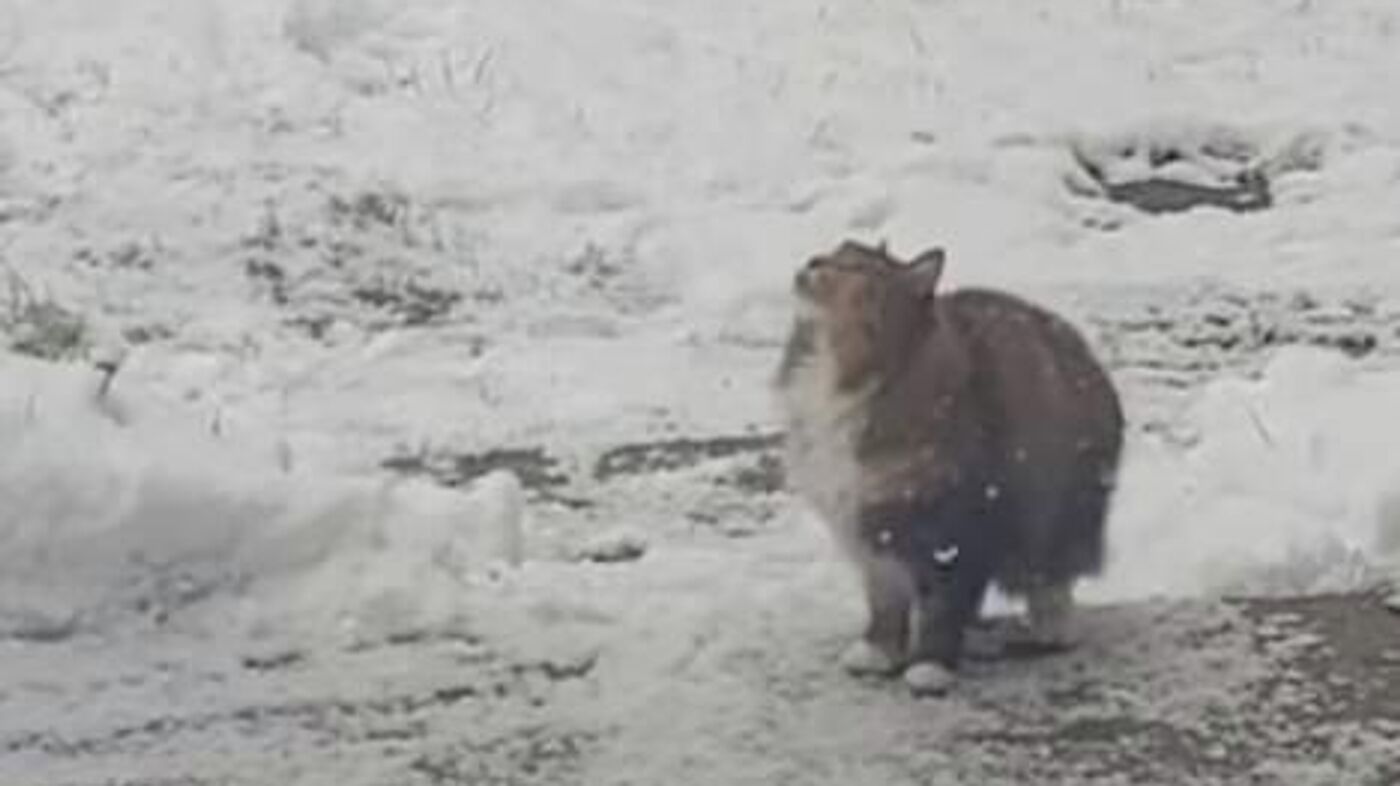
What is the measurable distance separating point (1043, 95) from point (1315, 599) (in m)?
5.06

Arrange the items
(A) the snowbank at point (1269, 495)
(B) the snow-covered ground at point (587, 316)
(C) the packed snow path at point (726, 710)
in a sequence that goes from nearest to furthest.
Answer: (C) the packed snow path at point (726, 710)
(B) the snow-covered ground at point (587, 316)
(A) the snowbank at point (1269, 495)

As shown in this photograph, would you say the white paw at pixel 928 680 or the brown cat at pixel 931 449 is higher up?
the brown cat at pixel 931 449

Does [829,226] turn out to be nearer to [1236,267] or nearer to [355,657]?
[1236,267]

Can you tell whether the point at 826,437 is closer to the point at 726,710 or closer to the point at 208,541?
the point at 726,710

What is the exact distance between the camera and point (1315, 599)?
582cm

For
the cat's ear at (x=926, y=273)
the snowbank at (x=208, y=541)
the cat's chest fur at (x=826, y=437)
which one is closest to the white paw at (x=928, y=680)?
the cat's chest fur at (x=826, y=437)

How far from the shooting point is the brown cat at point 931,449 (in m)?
5.32

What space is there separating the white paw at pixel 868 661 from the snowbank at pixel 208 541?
Result: 729 mm

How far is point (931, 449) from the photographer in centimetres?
532

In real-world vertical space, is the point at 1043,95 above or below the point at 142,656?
above

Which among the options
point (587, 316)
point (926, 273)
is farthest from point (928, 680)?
point (587, 316)

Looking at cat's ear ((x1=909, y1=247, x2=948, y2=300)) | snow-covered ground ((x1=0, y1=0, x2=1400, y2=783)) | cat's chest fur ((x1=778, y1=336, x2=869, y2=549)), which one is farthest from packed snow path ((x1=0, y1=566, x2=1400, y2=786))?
cat's ear ((x1=909, y1=247, x2=948, y2=300))

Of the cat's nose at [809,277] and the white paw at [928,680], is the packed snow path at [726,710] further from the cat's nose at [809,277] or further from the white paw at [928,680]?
the cat's nose at [809,277]

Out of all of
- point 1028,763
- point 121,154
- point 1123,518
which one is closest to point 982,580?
point 1028,763
